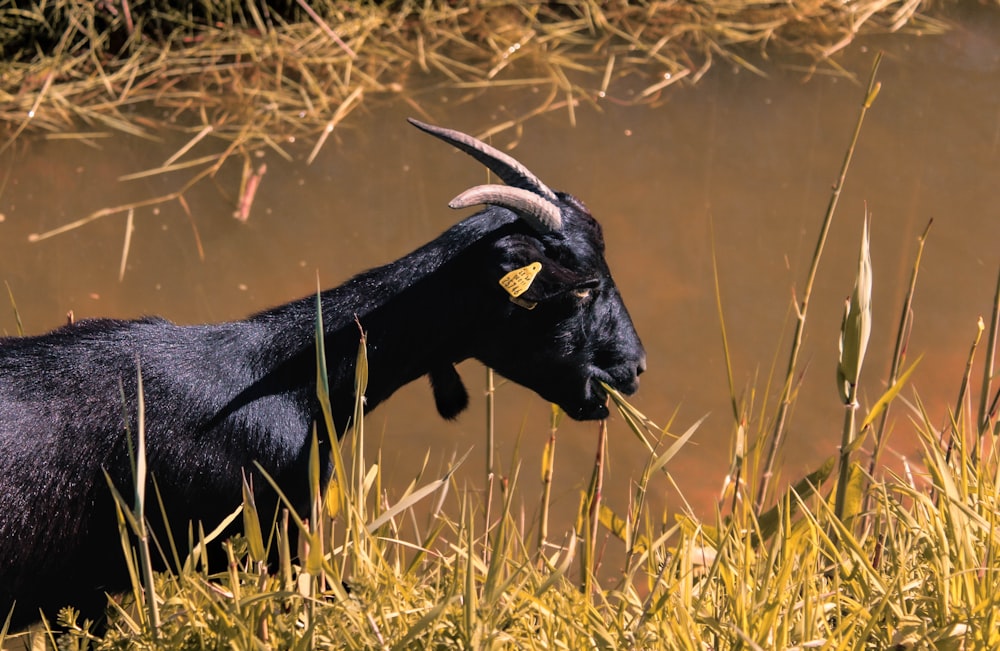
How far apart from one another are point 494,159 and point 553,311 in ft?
1.73

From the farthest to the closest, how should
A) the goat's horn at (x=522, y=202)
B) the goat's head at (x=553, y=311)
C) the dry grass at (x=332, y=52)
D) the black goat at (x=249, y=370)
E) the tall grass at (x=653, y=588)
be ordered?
1. the dry grass at (x=332, y=52)
2. the goat's head at (x=553, y=311)
3. the black goat at (x=249, y=370)
4. the goat's horn at (x=522, y=202)
5. the tall grass at (x=653, y=588)

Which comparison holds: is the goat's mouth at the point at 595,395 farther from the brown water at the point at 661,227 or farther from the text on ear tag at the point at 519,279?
the brown water at the point at 661,227

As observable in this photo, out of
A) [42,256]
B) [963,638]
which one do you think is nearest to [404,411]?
[42,256]

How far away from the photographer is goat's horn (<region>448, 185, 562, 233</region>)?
2963 millimetres

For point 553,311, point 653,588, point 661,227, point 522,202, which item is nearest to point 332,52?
point 661,227

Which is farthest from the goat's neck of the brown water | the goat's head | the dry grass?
the dry grass

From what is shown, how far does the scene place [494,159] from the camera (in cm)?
319

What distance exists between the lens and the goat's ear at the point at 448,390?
11.6 ft

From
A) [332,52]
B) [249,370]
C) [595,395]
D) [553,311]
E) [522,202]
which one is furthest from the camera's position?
[332,52]

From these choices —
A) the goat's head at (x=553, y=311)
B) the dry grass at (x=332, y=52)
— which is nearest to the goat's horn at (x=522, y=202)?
the goat's head at (x=553, y=311)

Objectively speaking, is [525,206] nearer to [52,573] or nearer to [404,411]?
[52,573]

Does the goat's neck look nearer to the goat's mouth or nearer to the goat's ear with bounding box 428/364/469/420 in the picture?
the goat's ear with bounding box 428/364/469/420

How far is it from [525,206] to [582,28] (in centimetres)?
461

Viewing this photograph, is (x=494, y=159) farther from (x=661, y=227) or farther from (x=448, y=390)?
(x=661, y=227)
